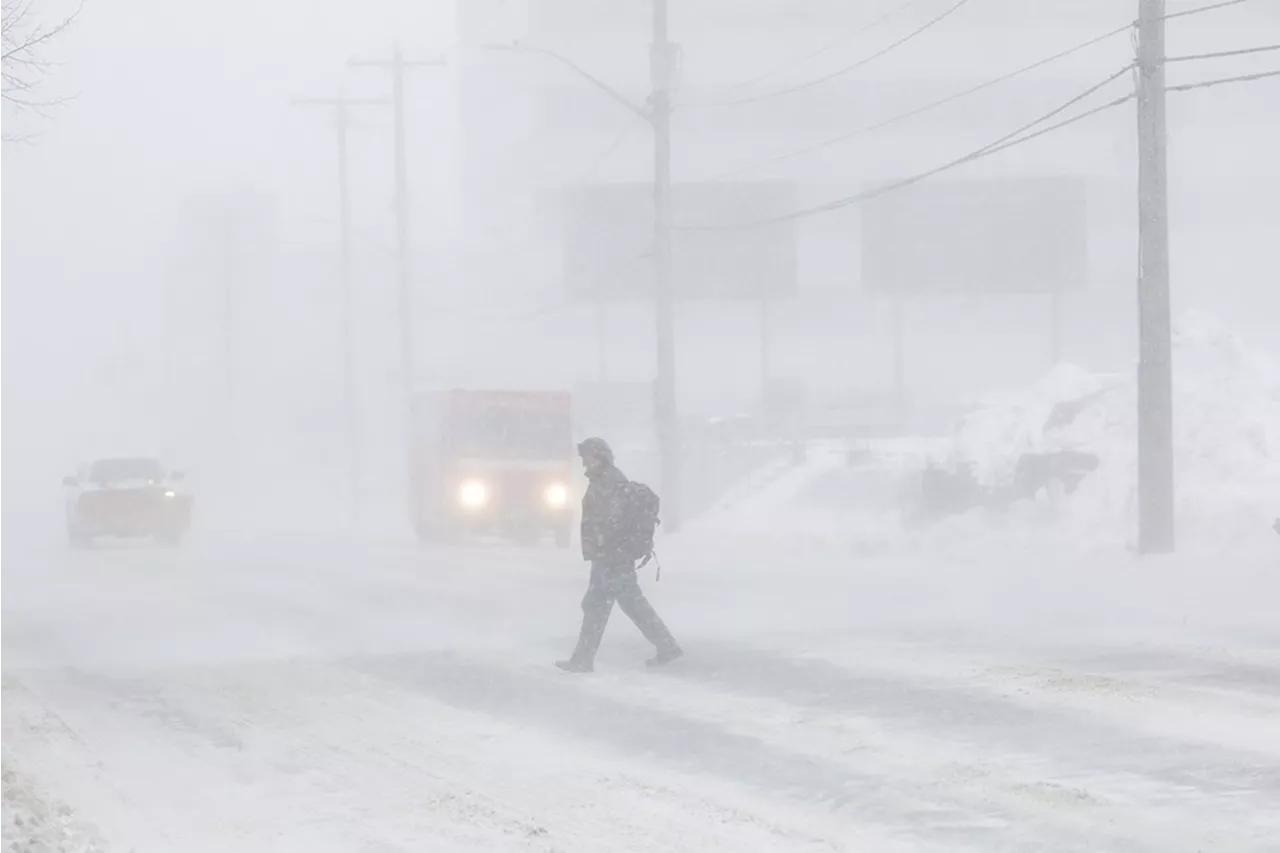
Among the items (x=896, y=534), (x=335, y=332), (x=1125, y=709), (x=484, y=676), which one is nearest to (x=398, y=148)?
(x=896, y=534)

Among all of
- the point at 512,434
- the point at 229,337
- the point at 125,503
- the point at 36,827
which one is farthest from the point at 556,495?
the point at 229,337

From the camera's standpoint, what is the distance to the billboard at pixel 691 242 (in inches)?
1875

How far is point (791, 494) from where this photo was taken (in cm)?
3859

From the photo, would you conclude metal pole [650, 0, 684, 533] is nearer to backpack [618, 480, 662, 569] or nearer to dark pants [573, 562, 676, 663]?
dark pants [573, 562, 676, 663]

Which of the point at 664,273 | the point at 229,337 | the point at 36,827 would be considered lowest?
the point at 36,827

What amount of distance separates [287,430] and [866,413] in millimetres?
37531

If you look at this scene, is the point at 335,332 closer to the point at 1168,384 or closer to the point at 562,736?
the point at 1168,384

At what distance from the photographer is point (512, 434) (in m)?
31.7

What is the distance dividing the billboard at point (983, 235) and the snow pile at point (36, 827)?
39.4 m

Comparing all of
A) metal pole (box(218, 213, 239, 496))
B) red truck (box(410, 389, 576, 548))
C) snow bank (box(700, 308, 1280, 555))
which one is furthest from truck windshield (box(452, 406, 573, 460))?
metal pole (box(218, 213, 239, 496))

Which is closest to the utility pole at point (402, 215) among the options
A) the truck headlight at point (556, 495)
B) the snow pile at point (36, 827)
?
the truck headlight at point (556, 495)

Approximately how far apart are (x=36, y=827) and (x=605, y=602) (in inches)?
224

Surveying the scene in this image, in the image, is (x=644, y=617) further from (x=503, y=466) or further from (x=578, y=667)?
(x=503, y=466)

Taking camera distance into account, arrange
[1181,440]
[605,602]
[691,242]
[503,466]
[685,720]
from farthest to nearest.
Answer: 1. [691,242]
2. [503,466]
3. [1181,440]
4. [605,602]
5. [685,720]
